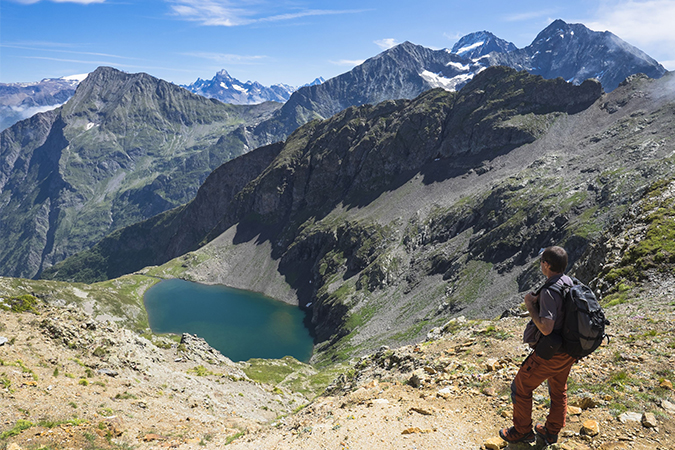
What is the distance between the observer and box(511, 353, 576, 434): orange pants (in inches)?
369

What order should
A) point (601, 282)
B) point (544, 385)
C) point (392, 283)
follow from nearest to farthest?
point (544, 385) → point (601, 282) → point (392, 283)

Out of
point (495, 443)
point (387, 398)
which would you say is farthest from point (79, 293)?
point (495, 443)

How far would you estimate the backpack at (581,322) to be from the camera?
8.46 meters

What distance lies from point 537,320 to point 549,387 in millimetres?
2032

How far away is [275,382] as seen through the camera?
82562mm

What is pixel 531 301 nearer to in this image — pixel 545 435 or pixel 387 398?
pixel 545 435

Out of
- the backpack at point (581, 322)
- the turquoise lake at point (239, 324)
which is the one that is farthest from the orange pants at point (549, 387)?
the turquoise lake at point (239, 324)

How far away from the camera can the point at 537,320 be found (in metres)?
9.11

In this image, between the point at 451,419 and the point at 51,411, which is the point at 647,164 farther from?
the point at 51,411

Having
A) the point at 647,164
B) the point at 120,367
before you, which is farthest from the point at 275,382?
the point at 647,164

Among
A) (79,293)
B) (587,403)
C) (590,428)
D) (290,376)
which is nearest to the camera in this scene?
(590,428)

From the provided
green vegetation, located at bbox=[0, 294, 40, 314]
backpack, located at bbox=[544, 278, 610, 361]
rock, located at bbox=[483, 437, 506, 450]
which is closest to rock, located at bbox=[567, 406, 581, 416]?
rock, located at bbox=[483, 437, 506, 450]

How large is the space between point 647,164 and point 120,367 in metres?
153

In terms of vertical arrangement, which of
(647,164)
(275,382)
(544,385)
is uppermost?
(647,164)
